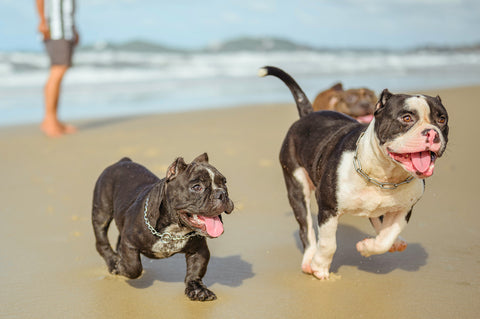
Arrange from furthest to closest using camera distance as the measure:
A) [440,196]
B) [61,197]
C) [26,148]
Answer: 1. [26,148]
2. [61,197]
3. [440,196]

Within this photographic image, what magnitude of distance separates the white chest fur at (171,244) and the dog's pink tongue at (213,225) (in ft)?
0.67

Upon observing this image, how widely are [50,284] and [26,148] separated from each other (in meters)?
5.32

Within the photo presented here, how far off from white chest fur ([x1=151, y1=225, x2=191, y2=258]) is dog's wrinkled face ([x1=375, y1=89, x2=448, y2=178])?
135cm

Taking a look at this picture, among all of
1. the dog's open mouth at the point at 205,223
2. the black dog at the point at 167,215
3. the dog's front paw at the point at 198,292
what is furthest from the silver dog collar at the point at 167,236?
the dog's front paw at the point at 198,292

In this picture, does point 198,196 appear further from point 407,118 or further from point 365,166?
point 407,118

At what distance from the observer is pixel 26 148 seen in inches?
357

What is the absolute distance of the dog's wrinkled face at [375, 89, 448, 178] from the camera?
336cm

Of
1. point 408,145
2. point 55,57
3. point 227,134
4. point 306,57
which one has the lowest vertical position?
point 306,57

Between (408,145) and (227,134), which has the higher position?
(408,145)

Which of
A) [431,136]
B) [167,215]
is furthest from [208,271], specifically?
[431,136]

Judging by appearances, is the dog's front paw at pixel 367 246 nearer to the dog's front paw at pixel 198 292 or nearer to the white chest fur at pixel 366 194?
the white chest fur at pixel 366 194

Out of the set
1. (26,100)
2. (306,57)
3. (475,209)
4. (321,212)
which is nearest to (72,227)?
(321,212)

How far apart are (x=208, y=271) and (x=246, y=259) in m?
0.37

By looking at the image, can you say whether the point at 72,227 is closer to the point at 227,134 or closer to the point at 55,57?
the point at 227,134
